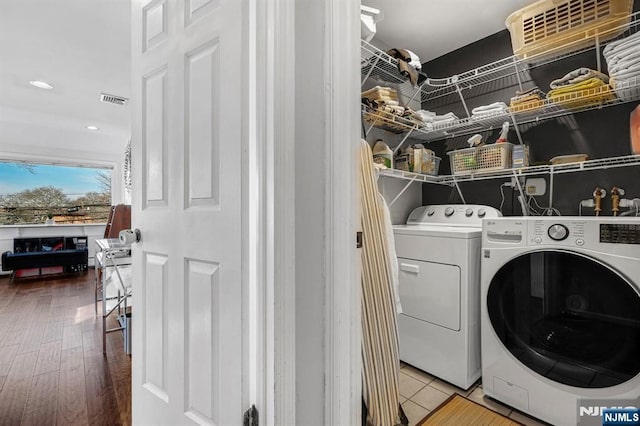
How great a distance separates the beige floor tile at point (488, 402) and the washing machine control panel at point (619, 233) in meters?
0.99

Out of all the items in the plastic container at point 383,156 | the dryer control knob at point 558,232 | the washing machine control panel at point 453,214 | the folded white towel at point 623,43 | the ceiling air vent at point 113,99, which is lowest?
the dryer control knob at point 558,232

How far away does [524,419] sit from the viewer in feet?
5.11

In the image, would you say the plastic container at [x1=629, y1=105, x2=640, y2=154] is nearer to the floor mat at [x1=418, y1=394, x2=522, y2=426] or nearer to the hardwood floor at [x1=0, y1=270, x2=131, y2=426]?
the floor mat at [x1=418, y1=394, x2=522, y2=426]

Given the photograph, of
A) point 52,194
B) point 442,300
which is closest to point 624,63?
point 442,300

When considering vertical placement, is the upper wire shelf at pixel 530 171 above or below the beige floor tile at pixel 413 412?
above

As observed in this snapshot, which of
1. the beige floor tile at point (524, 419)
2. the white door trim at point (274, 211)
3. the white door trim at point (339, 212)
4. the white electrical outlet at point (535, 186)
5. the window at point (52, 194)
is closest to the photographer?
the white door trim at point (274, 211)

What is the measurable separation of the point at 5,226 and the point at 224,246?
19.8ft

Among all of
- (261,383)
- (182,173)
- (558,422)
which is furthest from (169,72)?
(558,422)

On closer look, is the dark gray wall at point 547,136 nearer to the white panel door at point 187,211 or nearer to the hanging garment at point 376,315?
the hanging garment at point 376,315

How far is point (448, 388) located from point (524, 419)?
381 millimetres

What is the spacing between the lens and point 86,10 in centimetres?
206

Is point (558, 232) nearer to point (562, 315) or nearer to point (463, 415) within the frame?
point (562, 315)

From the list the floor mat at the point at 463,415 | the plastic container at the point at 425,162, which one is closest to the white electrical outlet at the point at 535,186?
the plastic container at the point at 425,162

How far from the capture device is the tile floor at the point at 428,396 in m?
1.59
